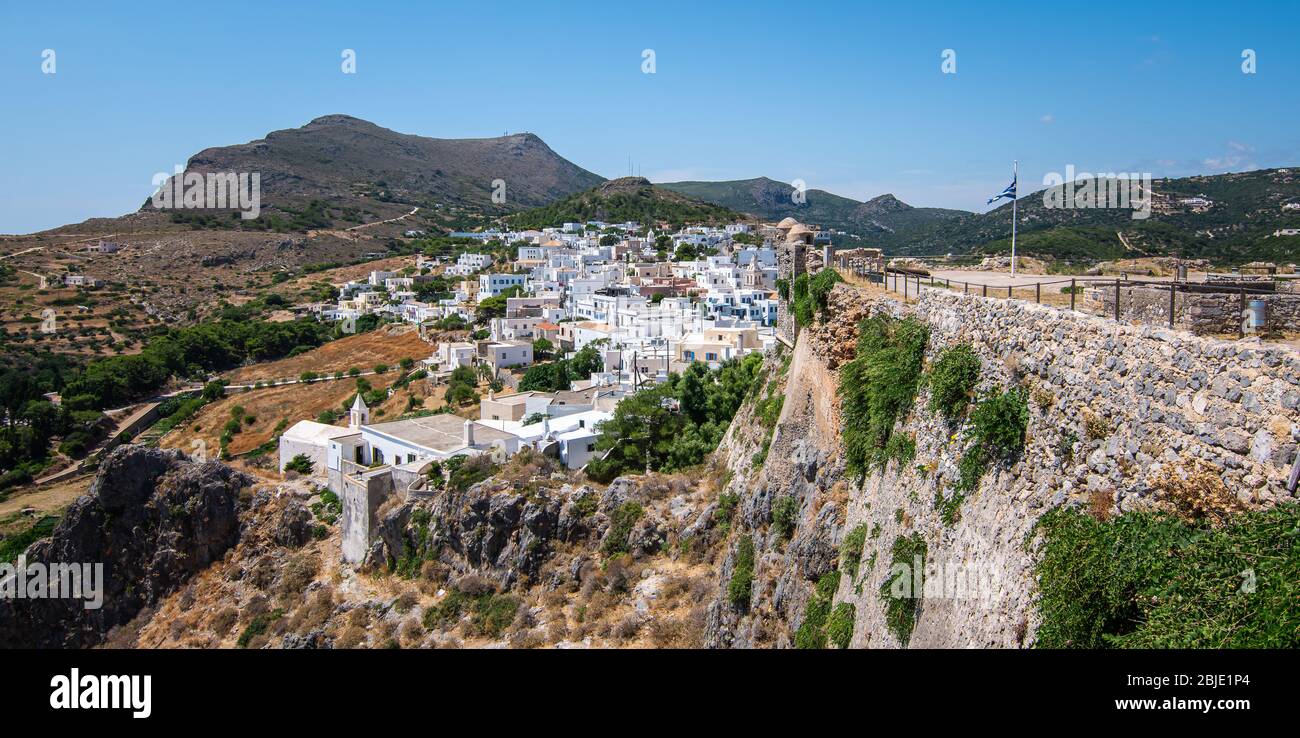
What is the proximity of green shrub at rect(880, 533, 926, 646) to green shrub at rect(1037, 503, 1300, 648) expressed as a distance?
8.17 ft

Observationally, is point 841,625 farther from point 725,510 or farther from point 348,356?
point 348,356

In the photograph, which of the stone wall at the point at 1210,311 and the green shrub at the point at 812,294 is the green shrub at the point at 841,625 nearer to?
the stone wall at the point at 1210,311

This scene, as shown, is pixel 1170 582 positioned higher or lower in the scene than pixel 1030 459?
lower

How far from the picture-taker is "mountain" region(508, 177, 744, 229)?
125 m

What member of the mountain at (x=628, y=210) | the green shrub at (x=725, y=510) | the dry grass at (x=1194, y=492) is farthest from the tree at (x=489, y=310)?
the dry grass at (x=1194, y=492)

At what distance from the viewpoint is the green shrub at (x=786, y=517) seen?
14.0m

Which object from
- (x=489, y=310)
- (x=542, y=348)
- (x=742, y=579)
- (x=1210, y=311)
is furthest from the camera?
(x=489, y=310)

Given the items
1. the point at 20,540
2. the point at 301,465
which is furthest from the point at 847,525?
the point at 20,540

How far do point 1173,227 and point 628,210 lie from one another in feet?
299

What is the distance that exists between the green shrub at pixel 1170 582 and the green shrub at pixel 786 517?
25.4 ft

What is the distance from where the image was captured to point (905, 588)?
8.85 metres

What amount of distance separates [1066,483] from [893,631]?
10.0ft
